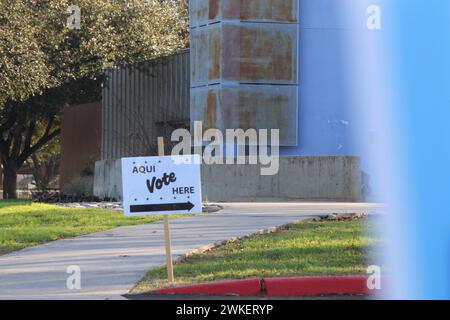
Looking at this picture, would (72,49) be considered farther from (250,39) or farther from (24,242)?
(24,242)

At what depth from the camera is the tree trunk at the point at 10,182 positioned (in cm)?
3825

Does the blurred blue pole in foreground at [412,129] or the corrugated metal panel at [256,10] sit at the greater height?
the corrugated metal panel at [256,10]

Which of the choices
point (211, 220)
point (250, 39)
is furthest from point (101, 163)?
point (211, 220)

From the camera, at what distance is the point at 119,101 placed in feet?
109

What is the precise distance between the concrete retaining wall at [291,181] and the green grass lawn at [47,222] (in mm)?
5329

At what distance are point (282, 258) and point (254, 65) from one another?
45.5 feet

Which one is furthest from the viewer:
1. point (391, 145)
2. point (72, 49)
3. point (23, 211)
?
point (72, 49)

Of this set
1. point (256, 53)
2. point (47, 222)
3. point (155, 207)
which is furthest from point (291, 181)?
point (155, 207)

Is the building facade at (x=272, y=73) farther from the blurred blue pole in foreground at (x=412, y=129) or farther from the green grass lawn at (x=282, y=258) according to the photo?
the blurred blue pole in foreground at (x=412, y=129)

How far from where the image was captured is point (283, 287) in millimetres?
8805

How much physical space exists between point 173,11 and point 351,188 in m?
19.0

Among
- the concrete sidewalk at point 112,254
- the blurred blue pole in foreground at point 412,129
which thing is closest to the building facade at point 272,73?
the concrete sidewalk at point 112,254

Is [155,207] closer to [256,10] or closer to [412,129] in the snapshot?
[412,129]
